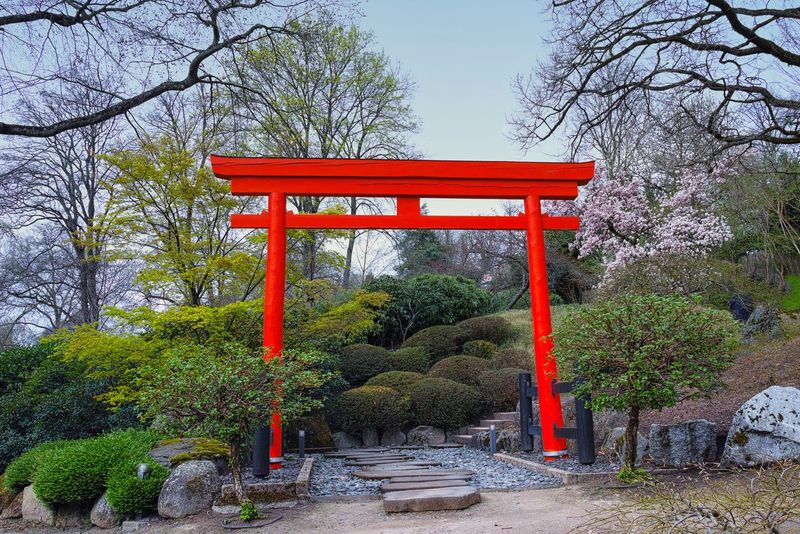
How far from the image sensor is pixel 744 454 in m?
5.09

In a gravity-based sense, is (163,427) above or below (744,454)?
above

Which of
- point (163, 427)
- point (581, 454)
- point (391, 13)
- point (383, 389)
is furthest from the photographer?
point (383, 389)

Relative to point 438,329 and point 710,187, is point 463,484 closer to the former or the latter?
point 438,329

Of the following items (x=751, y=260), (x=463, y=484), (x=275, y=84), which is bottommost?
(x=463, y=484)

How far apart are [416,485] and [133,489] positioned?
8.81ft

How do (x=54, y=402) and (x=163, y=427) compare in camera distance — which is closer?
(x=163, y=427)

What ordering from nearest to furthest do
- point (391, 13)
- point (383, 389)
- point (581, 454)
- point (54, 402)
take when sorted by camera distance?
point (581, 454), point (391, 13), point (54, 402), point (383, 389)

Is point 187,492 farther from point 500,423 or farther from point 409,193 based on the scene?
point 500,423

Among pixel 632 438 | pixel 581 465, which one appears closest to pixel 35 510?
pixel 581 465

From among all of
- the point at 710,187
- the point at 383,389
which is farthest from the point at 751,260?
the point at 383,389

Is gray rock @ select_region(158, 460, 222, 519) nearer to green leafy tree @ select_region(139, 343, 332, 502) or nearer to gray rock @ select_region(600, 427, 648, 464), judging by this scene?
green leafy tree @ select_region(139, 343, 332, 502)

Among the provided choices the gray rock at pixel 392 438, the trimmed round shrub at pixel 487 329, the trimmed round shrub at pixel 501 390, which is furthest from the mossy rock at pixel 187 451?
the trimmed round shrub at pixel 487 329

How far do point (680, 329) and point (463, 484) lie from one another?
98.7 inches

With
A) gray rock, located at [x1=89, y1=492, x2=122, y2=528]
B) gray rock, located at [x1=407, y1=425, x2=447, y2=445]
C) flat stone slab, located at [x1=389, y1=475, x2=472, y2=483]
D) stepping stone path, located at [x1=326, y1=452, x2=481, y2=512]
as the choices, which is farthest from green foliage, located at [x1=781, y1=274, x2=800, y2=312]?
gray rock, located at [x1=89, y1=492, x2=122, y2=528]
